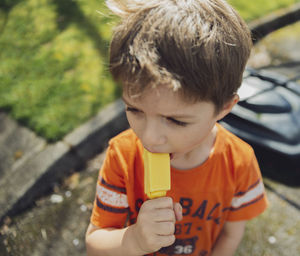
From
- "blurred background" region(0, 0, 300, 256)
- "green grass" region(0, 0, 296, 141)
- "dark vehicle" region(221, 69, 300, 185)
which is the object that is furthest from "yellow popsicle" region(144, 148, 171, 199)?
"green grass" region(0, 0, 296, 141)

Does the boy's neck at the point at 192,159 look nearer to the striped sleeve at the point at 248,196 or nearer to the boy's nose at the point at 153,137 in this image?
the striped sleeve at the point at 248,196

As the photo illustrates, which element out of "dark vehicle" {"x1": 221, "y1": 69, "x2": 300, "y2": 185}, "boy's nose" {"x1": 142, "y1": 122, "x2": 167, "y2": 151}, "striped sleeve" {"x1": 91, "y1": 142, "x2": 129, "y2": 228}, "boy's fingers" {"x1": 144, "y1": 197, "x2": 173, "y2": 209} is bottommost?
"dark vehicle" {"x1": 221, "y1": 69, "x2": 300, "y2": 185}

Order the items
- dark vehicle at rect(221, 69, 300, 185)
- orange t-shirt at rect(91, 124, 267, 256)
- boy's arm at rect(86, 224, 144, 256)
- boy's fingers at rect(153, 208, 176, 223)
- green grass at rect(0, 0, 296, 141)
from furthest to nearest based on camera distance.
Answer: green grass at rect(0, 0, 296, 141), dark vehicle at rect(221, 69, 300, 185), orange t-shirt at rect(91, 124, 267, 256), boy's arm at rect(86, 224, 144, 256), boy's fingers at rect(153, 208, 176, 223)

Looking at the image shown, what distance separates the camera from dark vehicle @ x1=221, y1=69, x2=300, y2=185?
2.52 meters

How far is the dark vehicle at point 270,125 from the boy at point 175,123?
972mm

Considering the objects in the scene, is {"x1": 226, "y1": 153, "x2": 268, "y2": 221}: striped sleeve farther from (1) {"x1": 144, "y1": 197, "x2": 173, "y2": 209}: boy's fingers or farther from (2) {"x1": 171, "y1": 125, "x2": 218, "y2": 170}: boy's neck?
(1) {"x1": 144, "y1": 197, "x2": 173, "y2": 209}: boy's fingers

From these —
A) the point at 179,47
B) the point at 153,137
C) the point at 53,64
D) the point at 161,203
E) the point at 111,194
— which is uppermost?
the point at 179,47

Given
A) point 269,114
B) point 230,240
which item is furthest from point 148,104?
point 269,114

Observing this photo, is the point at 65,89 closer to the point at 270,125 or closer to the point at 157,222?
the point at 270,125

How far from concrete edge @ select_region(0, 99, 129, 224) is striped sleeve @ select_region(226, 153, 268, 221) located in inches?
64.6

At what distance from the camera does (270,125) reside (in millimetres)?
2531

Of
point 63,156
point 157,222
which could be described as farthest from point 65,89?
point 157,222

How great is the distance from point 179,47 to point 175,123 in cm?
28

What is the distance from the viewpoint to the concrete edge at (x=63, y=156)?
258 cm
